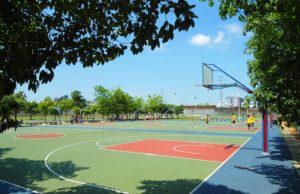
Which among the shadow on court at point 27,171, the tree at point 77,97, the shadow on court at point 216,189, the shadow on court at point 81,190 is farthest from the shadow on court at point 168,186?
the tree at point 77,97

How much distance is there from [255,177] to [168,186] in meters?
3.48

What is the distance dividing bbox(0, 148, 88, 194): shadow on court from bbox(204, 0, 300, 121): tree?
805 cm

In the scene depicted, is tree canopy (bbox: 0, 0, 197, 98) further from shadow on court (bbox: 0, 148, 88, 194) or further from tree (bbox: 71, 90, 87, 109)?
tree (bbox: 71, 90, 87, 109)

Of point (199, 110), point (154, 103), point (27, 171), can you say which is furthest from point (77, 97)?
point (27, 171)

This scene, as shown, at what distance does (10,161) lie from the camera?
1509 cm

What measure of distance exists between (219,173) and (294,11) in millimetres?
7378

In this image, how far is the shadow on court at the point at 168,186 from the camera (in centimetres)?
962

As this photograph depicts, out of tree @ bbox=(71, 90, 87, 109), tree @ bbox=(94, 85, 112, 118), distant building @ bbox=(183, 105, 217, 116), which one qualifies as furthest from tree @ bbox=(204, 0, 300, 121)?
distant building @ bbox=(183, 105, 217, 116)

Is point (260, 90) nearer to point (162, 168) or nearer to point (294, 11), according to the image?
point (162, 168)

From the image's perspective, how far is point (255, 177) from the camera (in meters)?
11.4

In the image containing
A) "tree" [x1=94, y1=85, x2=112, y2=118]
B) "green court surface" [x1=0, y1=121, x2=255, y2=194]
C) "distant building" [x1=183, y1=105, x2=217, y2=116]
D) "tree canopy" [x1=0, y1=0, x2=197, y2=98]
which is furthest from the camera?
"distant building" [x1=183, y1=105, x2=217, y2=116]

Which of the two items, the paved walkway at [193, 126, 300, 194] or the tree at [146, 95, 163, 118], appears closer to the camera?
the paved walkway at [193, 126, 300, 194]

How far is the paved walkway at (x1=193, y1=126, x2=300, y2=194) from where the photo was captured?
968 centimetres

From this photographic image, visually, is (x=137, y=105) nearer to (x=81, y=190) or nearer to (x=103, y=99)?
(x=103, y=99)
